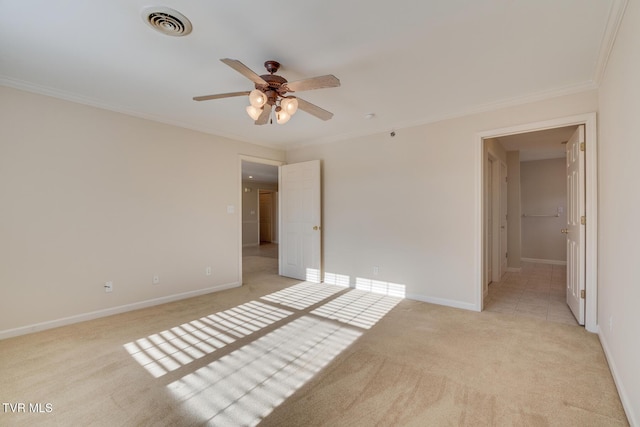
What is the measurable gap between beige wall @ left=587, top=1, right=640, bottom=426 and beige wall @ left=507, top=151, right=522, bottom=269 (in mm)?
3490

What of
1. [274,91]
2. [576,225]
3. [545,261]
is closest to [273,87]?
[274,91]

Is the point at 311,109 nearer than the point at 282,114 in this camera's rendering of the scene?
No

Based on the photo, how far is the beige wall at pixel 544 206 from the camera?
20.7ft

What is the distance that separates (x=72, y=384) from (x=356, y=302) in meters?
2.87

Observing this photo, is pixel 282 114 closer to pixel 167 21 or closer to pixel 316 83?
pixel 316 83

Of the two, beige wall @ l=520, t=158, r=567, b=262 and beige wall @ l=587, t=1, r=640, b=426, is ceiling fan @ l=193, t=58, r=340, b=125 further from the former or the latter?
beige wall @ l=520, t=158, r=567, b=262

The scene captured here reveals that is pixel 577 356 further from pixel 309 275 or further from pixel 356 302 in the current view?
pixel 309 275

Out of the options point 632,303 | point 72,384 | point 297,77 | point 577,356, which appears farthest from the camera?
point 297,77

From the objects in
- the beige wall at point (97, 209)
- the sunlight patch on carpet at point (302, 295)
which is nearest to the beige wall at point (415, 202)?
the sunlight patch on carpet at point (302, 295)

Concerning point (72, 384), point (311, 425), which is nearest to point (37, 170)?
point (72, 384)

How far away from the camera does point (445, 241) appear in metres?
3.65

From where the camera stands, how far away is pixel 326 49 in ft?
7.09

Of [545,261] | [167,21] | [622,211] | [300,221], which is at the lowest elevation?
[545,261]

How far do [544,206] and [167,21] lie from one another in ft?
25.5
